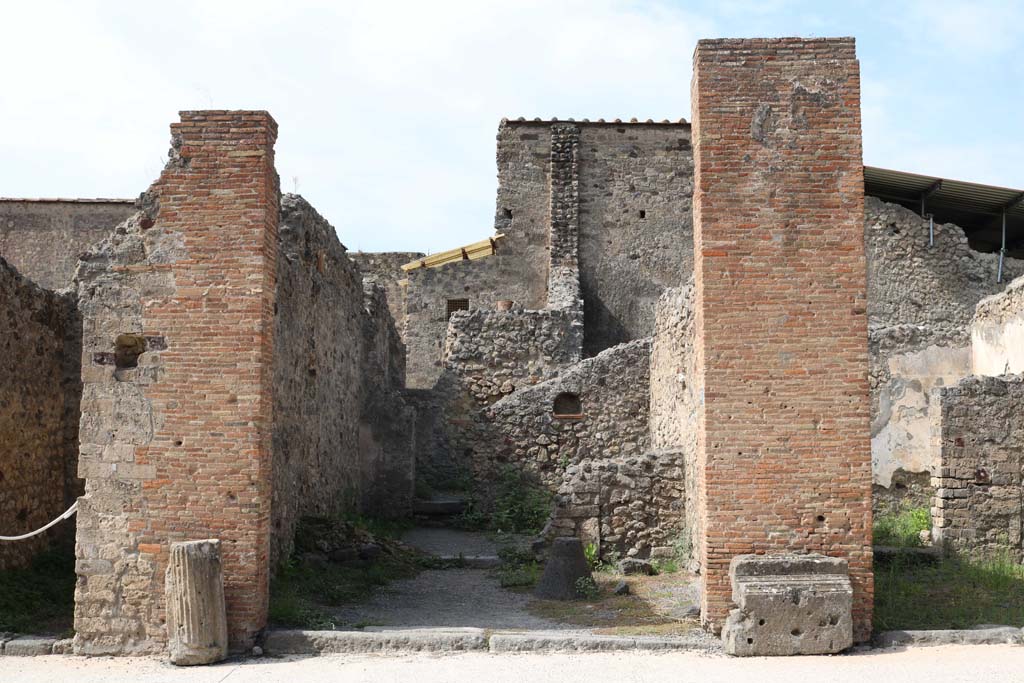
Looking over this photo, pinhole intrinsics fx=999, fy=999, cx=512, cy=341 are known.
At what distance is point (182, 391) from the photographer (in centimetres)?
752

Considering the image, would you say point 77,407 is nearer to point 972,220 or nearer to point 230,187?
point 230,187

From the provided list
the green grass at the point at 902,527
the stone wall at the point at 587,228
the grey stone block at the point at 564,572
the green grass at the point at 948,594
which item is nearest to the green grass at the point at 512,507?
the grey stone block at the point at 564,572

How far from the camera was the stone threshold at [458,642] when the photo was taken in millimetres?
7355

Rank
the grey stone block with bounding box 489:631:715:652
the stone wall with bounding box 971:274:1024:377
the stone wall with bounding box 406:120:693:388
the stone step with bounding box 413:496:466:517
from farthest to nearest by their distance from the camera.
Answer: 1. the stone wall with bounding box 406:120:693:388
2. the stone step with bounding box 413:496:466:517
3. the stone wall with bounding box 971:274:1024:377
4. the grey stone block with bounding box 489:631:715:652

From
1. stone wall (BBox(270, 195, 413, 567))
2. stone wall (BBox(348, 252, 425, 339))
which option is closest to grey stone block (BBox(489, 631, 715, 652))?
stone wall (BBox(270, 195, 413, 567))

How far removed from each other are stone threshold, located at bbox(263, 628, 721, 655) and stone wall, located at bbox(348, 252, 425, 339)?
65.0 feet

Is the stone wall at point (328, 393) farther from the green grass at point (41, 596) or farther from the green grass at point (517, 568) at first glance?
the green grass at point (517, 568)

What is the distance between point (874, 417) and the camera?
12320mm

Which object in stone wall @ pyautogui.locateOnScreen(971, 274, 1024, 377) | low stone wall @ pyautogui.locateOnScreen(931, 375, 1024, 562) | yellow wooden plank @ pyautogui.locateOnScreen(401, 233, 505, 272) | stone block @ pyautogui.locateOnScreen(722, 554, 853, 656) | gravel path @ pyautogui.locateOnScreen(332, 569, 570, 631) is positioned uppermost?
yellow wooden plank @ pyautogui.locateOnScreen(401, 233, 505, 272)

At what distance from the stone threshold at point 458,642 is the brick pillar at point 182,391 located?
1.15ft

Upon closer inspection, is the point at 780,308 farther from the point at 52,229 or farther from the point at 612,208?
the point at 52,229

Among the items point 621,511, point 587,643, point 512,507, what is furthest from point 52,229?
point 587,643

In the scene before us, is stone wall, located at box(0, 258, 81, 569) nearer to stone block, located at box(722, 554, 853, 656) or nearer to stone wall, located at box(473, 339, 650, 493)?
stone block, located at box(722, 554, 853, 656)

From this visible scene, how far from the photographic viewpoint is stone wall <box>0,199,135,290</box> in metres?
20.1
